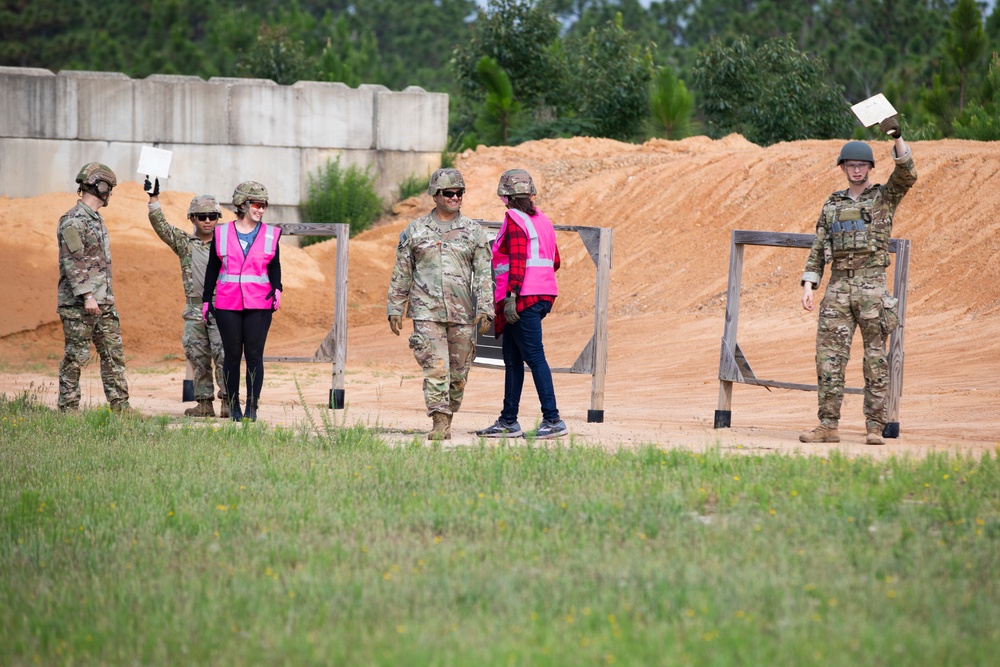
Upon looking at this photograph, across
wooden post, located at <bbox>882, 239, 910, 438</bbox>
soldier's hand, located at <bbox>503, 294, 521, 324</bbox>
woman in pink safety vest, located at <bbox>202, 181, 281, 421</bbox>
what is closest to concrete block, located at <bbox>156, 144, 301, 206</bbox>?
woman in pink safety vest, located at <bbox>202, 181, 281, 421</bbox>

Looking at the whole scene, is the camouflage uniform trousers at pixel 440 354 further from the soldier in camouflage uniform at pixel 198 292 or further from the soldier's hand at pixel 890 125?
the soldier's hand at pixel 890 125

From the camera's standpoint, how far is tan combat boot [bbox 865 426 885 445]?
9289 mm

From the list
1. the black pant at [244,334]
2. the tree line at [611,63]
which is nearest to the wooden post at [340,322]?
the black pant at [244,334]

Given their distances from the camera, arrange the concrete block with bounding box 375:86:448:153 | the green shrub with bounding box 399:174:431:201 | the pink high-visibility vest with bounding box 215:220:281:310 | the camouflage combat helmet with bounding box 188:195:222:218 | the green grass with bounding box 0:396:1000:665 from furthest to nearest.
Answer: the green shrub with bounding box 399:174:431:201
the concrete block with bounding box 375:86:448:153
the camouflage combat helmet with bounding box 188:195:222:218
the pink high-visibility vest with bounding box 215:220:281:310
the green grass with bounding box 0:396:1000:665

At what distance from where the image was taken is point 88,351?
1046 centimetres

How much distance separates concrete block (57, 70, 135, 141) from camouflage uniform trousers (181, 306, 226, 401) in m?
13.0

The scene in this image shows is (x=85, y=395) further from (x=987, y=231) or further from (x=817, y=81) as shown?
(x=817, y=81)

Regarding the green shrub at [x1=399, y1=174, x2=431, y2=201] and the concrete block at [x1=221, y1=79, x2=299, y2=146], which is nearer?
the concrete block at [x1=221, y1=79, x2=299, y2=146]

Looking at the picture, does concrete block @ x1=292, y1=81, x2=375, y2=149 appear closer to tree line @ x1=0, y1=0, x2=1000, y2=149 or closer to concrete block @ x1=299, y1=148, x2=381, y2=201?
concrete block @ x1=299, y1=148, x2=381, y2=201

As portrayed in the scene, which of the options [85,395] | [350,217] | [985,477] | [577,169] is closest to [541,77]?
[577,169]

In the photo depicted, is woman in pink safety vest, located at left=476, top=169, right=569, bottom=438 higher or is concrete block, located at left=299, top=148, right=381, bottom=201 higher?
concrete block, located at left=299, top=148, right=381, bottom=201

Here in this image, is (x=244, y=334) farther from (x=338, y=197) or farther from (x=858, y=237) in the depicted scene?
(x=338, y=197)

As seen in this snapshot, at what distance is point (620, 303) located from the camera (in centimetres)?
2002

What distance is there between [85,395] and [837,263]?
7.78m
